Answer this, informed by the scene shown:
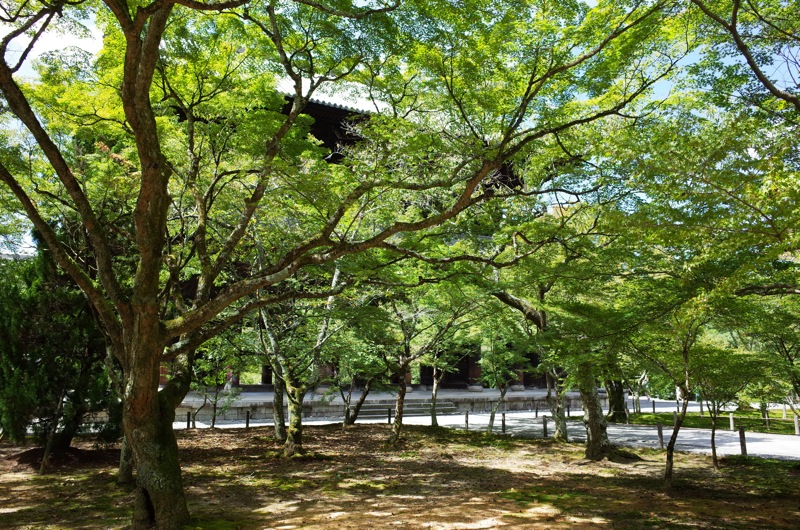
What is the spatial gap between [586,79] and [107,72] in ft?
24.8

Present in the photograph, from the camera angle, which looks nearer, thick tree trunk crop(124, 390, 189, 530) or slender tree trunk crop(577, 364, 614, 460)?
thick tree trunk crop(124, 390, 189, 530)

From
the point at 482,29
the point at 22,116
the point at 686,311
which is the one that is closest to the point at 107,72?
the point at 22,116

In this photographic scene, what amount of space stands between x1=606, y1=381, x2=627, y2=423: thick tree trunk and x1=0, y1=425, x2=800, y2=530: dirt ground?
33.8ft

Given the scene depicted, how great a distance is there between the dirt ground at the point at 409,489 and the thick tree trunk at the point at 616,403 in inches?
406

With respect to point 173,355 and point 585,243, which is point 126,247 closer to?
point 173,355

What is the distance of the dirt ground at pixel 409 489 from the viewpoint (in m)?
7.73

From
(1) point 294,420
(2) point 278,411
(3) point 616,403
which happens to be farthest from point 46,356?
(3) point 616,403

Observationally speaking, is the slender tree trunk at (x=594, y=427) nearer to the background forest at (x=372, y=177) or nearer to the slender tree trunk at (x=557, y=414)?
the background forest at (x=372, y=177)

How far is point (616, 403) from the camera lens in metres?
25.9

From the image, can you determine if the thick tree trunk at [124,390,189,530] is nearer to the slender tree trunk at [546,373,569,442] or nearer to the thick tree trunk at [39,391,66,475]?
the thick tree trunk at [39,391,66,475]

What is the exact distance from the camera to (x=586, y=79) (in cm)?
826

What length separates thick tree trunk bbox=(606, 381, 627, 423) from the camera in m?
25.4

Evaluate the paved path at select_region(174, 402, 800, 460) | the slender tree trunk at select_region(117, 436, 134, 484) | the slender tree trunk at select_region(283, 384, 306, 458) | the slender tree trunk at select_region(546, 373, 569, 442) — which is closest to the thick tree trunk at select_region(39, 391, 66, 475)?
the slender tree trunk at select_region(117, 436, 134, 484)

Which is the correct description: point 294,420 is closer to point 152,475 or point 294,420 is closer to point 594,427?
point 152,475
